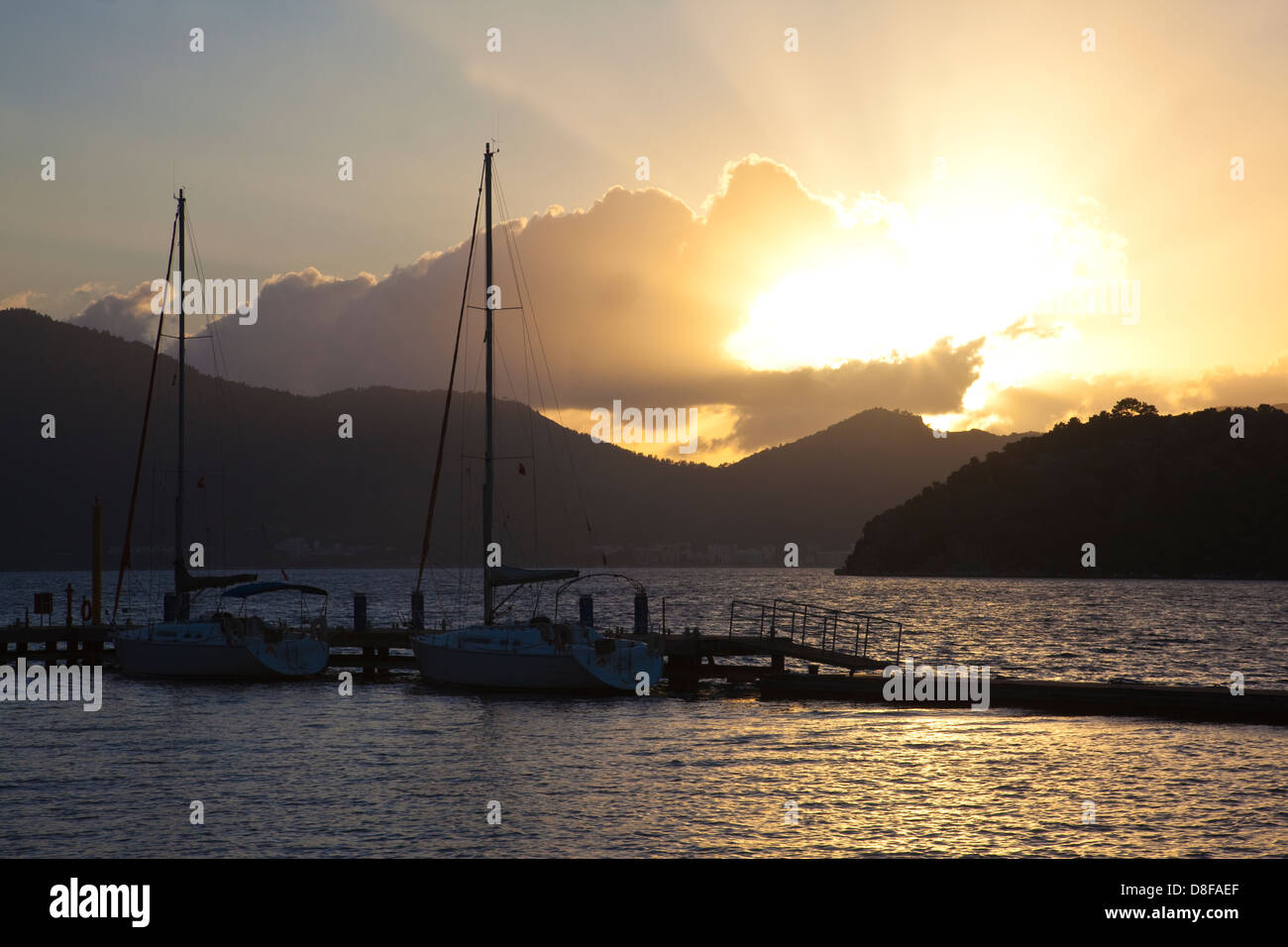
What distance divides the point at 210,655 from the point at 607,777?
2744 cm

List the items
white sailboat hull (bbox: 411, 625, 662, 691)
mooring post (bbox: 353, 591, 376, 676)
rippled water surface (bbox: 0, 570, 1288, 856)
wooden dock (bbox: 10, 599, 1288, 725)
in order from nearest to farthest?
rippled water surface (bbox: 0, 570, 1288, 856)
wooden dock (bbox: 10, 599, 1288, 725)
white sailboat hull (bbox: 411, 625, 662, 691)
mooring post (bbox: 353, 591, 376, 676)

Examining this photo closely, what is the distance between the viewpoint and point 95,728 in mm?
39719

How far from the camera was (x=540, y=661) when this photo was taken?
4441cm

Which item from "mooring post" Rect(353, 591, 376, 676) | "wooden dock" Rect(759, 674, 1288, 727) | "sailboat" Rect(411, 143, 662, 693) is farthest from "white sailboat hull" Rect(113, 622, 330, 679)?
"wooden dock" Rect(759, 674, 1288, 727)

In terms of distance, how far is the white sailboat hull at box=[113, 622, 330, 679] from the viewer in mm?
51031

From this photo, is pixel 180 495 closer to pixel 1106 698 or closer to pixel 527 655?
pixel 527 655

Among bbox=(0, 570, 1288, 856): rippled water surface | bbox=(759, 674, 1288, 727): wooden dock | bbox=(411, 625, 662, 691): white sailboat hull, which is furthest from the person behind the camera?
bbox=(411, 625, 662, 691): white sailboat hull

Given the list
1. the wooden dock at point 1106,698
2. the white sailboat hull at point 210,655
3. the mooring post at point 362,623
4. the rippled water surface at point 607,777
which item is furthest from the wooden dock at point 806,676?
the white sailboat hull at point 210,655

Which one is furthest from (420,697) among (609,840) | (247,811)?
(609,840)

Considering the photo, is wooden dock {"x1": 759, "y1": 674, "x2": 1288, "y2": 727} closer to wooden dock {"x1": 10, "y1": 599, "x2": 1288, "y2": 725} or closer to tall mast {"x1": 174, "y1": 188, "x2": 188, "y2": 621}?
wooden dock {"x1": 10, "y1": 599, "x2": 1288, "y2": 725}

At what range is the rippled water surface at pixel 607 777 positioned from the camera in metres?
23.3

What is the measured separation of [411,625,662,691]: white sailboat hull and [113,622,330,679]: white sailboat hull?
8.81 meters
